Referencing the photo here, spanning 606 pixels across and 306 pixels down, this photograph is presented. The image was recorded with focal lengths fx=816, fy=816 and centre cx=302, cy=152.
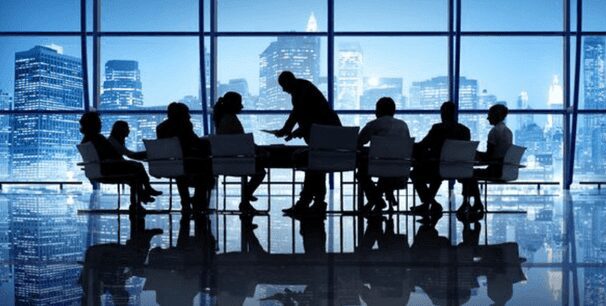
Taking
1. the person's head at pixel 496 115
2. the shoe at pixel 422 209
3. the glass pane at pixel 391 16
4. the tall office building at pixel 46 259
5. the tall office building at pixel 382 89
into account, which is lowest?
the shoe at pixel 422 209

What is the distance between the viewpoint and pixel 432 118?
40.1 feet

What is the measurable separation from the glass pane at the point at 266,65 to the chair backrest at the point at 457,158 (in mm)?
5811

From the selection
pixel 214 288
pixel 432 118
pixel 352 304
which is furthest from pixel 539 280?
pixel 432 118

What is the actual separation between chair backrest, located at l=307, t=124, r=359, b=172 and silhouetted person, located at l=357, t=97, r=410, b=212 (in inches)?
7.8

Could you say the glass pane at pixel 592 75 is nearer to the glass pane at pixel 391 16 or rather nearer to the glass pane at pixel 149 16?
the glass pane at pixel 391 16

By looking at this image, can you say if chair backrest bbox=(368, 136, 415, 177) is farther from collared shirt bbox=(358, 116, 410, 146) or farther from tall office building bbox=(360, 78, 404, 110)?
tall office building bbox=(360, 78, 404, 110)

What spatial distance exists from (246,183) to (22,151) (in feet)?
22.9

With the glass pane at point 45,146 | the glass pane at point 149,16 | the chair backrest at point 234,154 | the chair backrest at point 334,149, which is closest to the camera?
the chair backrest at point 334,149

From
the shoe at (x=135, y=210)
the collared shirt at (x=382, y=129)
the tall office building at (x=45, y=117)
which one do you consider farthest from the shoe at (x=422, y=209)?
the tall office building at (x=45, y=117)

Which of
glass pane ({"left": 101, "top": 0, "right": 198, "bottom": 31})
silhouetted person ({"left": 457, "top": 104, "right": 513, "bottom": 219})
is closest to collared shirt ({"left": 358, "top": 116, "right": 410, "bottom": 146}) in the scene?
silhouetted person ({"left": 457, "top": 104, "right": 513, "bottom": 219})

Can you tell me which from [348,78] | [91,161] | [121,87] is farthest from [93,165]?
[348,78]

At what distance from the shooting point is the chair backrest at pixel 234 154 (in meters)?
6.48

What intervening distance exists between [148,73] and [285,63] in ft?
7.09

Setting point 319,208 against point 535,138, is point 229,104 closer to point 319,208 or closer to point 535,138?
point 319,208
